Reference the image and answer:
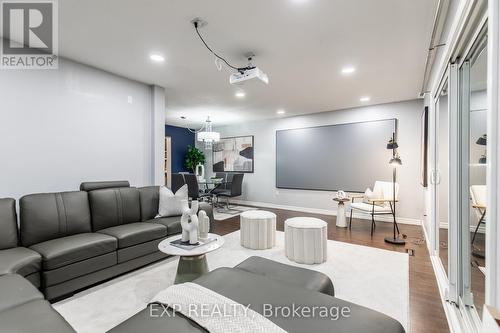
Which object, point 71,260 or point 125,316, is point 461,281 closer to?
point 125,316

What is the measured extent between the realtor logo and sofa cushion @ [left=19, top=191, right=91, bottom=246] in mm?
1552

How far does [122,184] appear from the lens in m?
3.48

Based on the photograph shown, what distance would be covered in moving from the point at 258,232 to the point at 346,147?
10.8ft

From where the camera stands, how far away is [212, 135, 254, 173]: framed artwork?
751 centimetres

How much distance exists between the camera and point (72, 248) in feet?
7.40

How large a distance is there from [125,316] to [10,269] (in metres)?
0.93

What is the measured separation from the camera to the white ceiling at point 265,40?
6.93 ft

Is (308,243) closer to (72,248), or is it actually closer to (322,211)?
(72,248)

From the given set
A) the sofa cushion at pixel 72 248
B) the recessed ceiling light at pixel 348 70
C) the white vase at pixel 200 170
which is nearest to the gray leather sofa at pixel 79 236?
the sofa cushion at pixel 72 248

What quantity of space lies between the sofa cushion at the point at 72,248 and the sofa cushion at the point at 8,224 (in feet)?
0.65

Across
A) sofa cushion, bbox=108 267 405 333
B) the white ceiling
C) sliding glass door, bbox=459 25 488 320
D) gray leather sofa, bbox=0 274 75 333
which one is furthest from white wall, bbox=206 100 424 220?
gray leather sofa, bbox=0 274 75 333

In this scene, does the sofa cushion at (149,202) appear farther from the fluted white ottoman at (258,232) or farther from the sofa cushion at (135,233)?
the fluted white ottoman at (258,232)

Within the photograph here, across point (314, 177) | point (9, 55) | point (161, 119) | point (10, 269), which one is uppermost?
point (9, 55)

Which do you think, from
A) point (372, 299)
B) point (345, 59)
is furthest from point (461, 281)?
point (345, 59)
